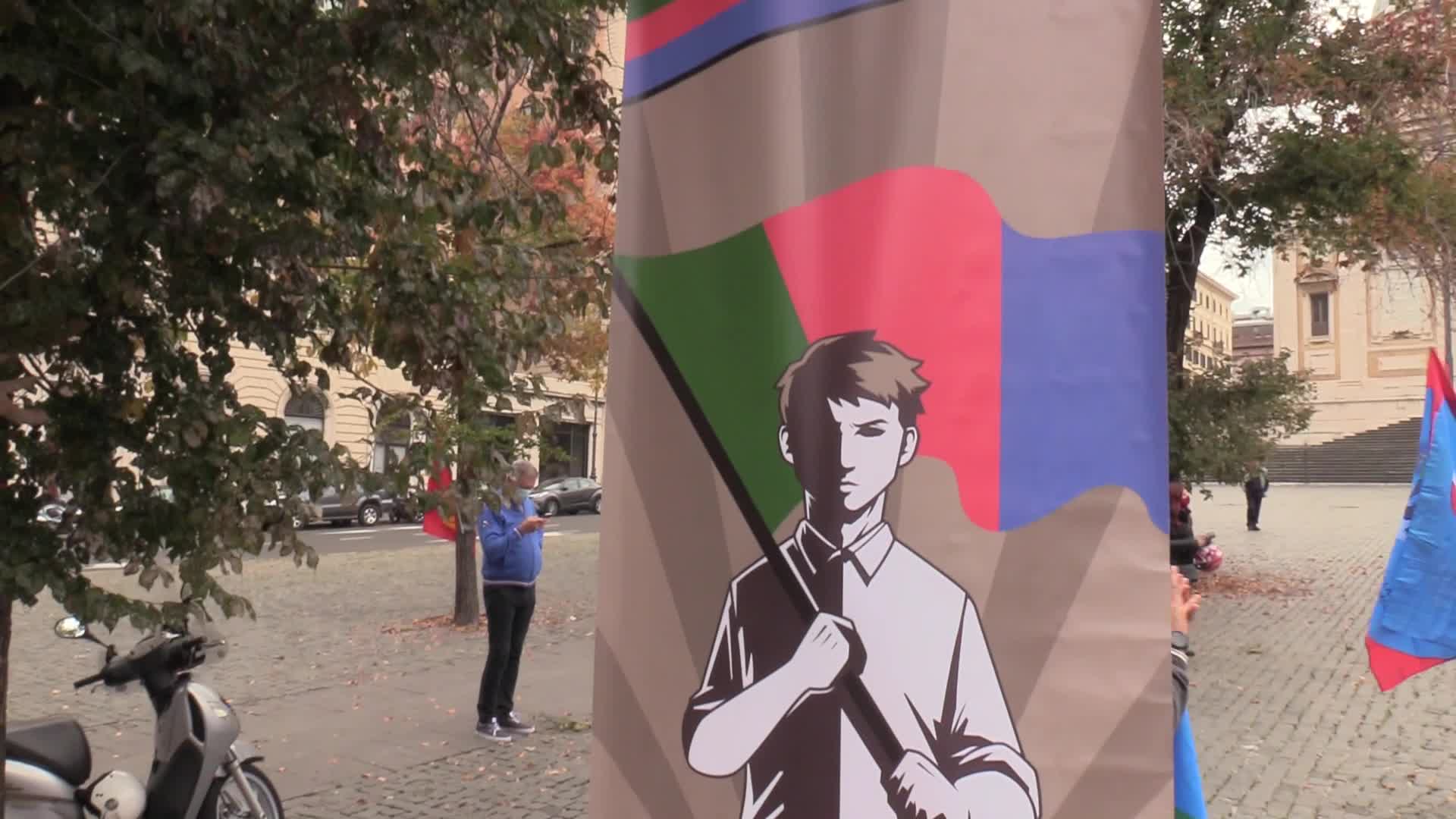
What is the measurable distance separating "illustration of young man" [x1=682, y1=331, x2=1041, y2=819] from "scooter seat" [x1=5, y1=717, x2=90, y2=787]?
404cm

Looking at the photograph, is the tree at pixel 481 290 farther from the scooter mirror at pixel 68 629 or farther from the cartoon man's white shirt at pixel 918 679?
the cartoon man's white shirt at pixel 918 679

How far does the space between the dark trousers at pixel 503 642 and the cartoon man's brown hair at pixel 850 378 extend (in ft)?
20.4

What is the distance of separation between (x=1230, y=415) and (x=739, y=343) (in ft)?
45.2

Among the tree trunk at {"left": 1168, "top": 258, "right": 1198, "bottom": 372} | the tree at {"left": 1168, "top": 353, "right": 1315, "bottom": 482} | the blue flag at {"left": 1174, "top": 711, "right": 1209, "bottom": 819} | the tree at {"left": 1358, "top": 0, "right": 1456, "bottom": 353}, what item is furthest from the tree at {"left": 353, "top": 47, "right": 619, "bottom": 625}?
the tree at {"left": 1358, "top": 0, "right": 1456, "bottom": 353}

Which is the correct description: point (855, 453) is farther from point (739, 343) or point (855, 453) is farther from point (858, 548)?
point (739, 343)

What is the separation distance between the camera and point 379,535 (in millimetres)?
27750

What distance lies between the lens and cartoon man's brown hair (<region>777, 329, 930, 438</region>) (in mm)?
1383

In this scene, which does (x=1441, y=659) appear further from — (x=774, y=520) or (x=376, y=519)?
(x=376, y=519)

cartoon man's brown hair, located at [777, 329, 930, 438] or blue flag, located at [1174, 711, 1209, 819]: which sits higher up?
cartoon man's brown hair, located at [777, 329, 930, 438]

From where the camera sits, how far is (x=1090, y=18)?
1.36m

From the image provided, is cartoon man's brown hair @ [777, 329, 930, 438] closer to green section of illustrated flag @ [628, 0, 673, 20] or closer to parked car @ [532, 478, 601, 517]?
green section of illustrated flag @ [628, 0, 673, 20]

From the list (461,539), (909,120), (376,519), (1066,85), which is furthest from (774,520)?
(376,519)

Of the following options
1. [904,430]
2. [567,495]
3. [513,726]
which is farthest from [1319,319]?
[904,430]

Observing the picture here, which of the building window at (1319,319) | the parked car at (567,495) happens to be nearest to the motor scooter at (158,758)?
the parked car at (567,495)
